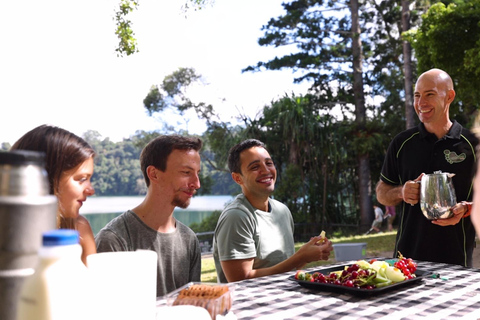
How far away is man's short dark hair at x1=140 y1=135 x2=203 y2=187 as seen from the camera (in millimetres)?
2234

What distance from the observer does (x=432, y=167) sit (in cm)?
275

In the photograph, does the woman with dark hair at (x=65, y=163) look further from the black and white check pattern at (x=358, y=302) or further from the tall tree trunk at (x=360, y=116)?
the tall tree trunk at (x=360, y=116)

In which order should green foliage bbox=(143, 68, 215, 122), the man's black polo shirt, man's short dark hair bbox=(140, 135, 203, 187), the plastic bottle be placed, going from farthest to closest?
1. green foliage bbox=(143, 68, 215, 122)
2. the man's black polo shirt
3. man's short dark hair bbox=(140, 135, 203, 187)
4. the plastic bottle

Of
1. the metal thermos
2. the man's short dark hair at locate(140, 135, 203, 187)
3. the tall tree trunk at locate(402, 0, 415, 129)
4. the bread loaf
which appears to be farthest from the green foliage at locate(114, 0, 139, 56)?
the tall tree trunk at locate(402, 0, 415, 129)

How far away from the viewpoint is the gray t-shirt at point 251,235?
2242 millimetres

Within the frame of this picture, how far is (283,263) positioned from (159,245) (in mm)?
612

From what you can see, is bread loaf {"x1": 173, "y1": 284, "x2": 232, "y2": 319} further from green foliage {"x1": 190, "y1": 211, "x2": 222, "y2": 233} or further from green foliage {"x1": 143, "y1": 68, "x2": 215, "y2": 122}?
green foliage {"x1": 143, "y1": 68, "x2": 215, "y2": 122}

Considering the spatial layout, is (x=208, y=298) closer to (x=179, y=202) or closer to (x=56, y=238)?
(x=56, y=238)

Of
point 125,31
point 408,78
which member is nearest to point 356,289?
point 125,31

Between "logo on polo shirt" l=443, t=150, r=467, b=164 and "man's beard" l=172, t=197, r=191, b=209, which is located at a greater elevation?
"logo on polo shirt" l=443, t=150, r=467, b=164

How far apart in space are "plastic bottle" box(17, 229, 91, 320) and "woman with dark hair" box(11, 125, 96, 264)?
669 millimetres

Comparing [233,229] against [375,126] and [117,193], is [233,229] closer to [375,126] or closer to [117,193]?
[375,126]

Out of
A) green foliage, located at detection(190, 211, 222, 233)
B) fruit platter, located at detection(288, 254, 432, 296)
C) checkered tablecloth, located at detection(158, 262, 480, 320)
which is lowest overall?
green foliage, located at detection(190, 211, 222, 233)

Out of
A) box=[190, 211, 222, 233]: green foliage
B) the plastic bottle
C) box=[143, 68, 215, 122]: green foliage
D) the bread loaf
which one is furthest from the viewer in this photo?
box=[143, 68, 215, 122]: green foliage
